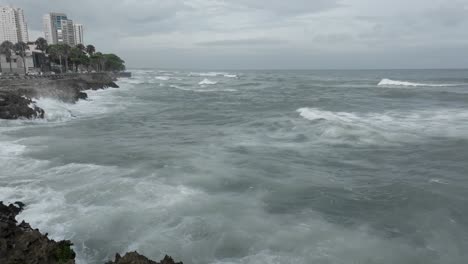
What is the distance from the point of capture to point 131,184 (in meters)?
12.5

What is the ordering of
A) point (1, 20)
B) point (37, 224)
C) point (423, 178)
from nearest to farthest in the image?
point (37, 224) → point (423, 178) → point (1, 20)

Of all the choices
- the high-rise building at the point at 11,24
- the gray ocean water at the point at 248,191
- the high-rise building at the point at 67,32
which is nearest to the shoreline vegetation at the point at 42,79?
the gray ocean water at the point at 248,191

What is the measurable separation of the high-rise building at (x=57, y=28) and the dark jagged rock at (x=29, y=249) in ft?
539

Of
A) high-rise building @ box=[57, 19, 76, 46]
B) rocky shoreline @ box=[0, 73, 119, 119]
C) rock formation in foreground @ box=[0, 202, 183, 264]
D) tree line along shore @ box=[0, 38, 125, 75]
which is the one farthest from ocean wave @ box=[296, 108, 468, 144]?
high-rise building @ box=[57, 19, 76, 46]

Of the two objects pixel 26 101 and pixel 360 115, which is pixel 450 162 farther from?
pixel 26 101

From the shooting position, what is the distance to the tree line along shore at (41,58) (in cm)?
5909

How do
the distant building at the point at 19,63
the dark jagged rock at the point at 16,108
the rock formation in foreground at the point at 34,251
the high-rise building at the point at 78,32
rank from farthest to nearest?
the high-rise building at the point at 78,32, the distant building at the point at 19,63, the dark jagged rock at the point at 16,108, the rock formation in foreground at the point at 34,251

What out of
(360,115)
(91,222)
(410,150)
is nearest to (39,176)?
(91,222)

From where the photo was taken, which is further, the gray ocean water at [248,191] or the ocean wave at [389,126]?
the ocean wave at [389,126]

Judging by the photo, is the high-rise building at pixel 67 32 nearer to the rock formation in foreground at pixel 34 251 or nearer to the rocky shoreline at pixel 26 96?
the rocky shoreline at pixel 26 96

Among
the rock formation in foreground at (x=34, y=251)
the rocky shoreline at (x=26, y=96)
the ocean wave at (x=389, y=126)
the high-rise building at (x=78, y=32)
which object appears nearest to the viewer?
the rock formation in foreground at (x=34, y=251)

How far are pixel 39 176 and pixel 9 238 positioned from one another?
604cm

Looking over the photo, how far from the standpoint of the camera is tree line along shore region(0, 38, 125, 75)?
2327 inches

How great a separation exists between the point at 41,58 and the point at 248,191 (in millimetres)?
81403
